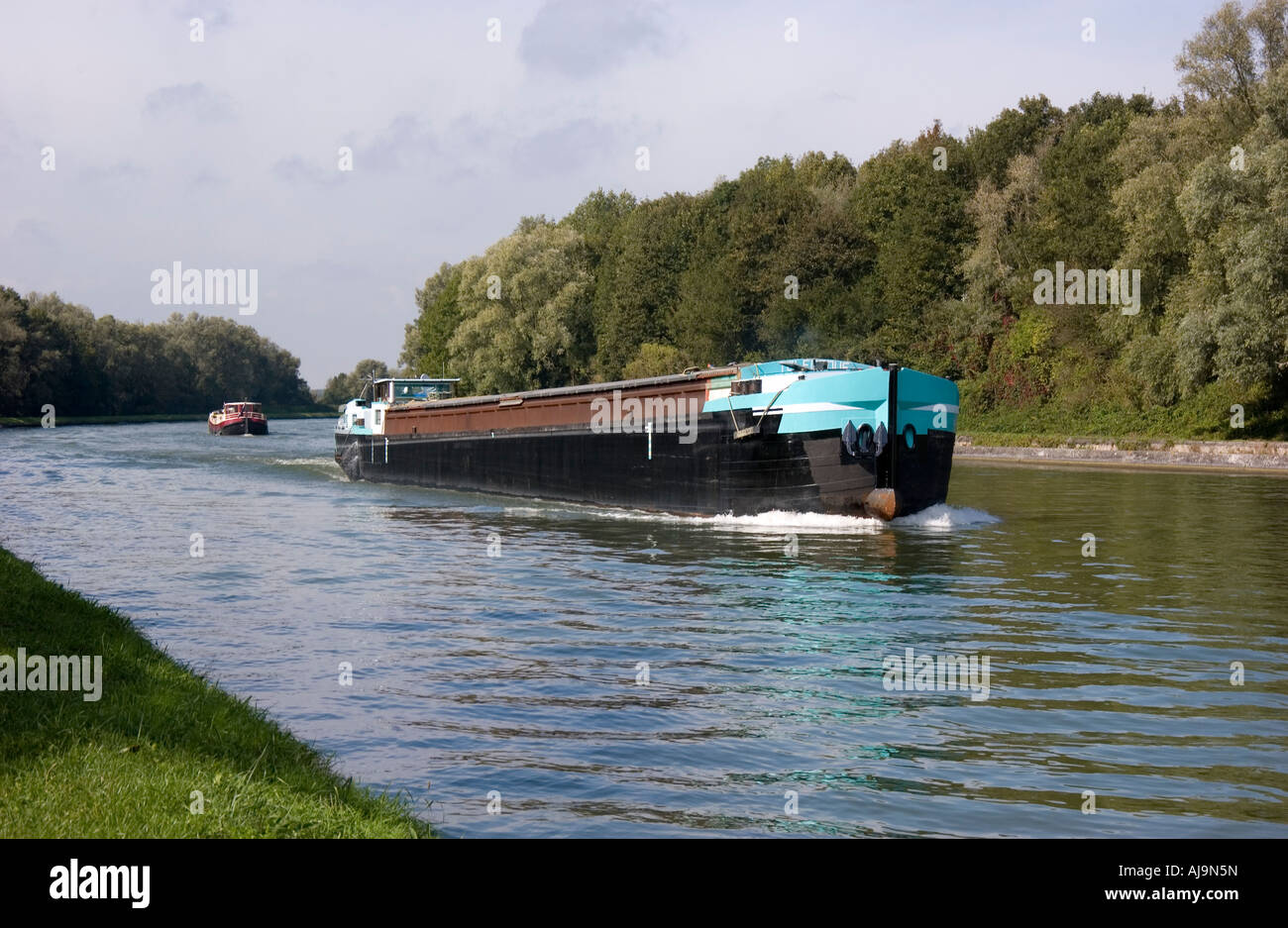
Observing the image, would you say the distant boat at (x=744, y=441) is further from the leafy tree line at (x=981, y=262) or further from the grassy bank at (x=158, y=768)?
the leafy tree line at (x=981, y=262)

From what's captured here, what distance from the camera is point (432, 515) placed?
30.9 metres

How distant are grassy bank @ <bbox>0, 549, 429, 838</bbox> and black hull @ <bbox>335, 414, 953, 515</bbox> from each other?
1638 centimetres

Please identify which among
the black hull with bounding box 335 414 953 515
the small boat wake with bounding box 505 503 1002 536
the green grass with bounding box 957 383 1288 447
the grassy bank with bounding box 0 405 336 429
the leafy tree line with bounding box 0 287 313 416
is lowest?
the small boat wake with bounding box 505 503 1002 536

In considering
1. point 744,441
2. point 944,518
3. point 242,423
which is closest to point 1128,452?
point 944,518

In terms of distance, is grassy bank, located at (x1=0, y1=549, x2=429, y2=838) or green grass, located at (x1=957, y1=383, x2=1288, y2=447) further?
green grass, located at (x1=957, y1=383, x2=1288, y2=447)

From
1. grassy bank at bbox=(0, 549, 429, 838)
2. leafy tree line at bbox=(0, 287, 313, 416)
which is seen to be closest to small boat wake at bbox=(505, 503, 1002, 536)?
grassy bank at bbox=(0, 549, 429, 838)

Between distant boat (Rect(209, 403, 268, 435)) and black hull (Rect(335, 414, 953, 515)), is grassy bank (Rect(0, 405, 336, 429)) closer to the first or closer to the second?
distant boat (Rect(209, 403, 268, 435))

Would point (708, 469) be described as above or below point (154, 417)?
below

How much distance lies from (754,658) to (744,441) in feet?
43.5

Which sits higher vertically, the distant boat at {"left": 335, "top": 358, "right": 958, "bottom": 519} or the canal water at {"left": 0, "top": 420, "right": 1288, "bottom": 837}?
the distant boat at {"left": 335, "top": 358, "right": 958, "bottom": 519}

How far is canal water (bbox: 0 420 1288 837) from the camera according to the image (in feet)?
27.7

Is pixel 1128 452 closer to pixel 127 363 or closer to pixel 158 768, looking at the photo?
pixel 158 768

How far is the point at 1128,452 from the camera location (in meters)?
47.9

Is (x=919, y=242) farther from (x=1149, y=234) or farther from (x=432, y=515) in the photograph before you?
(x=432, y=515)
